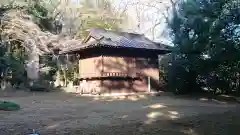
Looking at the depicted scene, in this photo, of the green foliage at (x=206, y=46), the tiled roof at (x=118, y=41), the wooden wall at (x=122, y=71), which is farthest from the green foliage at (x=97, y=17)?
the green foliage at (x=206, y=46)

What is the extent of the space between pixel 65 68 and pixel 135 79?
27.5 feet

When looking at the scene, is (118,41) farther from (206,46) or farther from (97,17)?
(97,17)

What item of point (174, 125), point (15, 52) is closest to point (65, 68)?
point (15, 52)

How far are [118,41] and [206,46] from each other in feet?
26.6

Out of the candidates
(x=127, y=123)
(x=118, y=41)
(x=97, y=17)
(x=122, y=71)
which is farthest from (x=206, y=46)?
(x=97, y=17)

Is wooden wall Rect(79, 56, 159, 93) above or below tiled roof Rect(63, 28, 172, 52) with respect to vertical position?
below

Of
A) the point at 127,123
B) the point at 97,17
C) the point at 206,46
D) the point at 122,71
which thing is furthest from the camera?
the point at 97,17

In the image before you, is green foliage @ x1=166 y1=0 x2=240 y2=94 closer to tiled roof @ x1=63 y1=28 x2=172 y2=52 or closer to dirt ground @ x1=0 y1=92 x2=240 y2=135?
tiled roof @ x1=63 y1=28 x2=172 y2=52

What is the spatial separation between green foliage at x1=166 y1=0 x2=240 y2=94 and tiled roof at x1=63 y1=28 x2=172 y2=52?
2.74 meters

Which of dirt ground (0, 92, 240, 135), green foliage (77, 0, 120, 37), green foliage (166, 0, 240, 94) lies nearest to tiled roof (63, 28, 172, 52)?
green foliage (166, 0, 240, 94)

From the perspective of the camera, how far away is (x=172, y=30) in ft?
60.4

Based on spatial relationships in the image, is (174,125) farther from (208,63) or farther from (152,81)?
(152,81)

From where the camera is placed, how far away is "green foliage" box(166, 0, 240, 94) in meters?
12.7

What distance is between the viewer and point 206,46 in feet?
46.9
